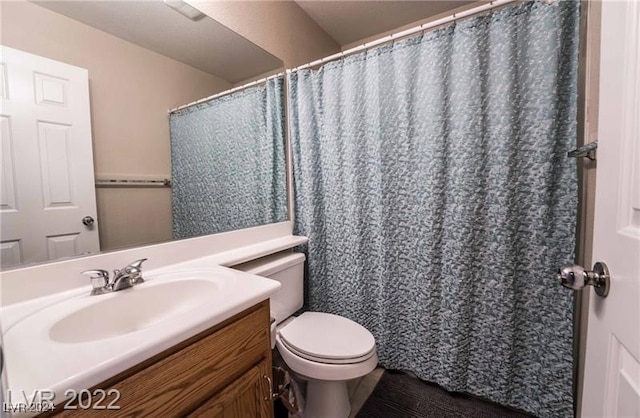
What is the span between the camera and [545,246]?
113 centimetres

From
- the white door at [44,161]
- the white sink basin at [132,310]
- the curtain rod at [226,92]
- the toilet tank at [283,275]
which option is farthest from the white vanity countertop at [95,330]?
the curtain rod at [226,92]

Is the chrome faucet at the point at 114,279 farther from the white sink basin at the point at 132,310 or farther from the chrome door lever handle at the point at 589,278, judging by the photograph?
the chrome door lever handle at the point at 589,278

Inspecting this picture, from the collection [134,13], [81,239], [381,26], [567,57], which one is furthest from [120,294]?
[381,26]

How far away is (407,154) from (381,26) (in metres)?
1.36

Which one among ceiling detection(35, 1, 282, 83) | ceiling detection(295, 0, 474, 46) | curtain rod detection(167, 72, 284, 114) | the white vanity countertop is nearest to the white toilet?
the white vanity countertop

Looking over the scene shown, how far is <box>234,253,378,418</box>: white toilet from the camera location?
1.07 m

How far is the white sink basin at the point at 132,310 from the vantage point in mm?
688

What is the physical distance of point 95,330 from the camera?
736 mm

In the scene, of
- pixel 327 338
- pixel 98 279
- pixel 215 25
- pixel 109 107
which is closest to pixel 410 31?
pixel 215 25

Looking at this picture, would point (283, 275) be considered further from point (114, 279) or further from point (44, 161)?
point (44, 161)

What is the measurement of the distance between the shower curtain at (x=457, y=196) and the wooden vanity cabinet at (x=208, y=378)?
85 centimetres

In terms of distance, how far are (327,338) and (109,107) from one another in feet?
4.02

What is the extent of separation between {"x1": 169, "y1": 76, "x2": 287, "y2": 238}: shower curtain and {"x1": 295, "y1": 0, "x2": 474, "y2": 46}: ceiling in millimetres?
708

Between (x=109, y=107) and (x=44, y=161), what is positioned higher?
(x=109, y=107)
